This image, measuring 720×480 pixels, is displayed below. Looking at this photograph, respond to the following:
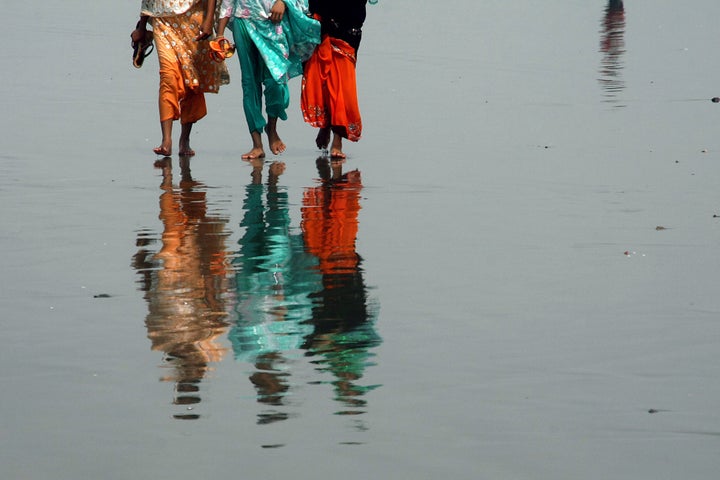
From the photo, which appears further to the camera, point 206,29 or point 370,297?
point 206,29

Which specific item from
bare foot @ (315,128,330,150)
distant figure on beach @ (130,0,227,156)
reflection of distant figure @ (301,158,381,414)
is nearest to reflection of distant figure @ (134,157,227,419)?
reflection of distant figure @ (301,158,381,414)

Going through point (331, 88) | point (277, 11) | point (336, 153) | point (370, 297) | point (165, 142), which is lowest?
point (370, 297)

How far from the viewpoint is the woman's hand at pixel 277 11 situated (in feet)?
35.6

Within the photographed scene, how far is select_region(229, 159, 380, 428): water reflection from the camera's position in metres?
5.12

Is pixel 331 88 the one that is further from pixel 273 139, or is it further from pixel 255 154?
A: pixel 255 154

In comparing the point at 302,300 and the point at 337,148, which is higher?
the point at 337,148

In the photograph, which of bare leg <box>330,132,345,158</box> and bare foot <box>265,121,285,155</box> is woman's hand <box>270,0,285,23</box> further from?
bare leg <box>330,132,345,158</box>

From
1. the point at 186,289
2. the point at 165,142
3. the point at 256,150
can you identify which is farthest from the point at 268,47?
the point at 186,289

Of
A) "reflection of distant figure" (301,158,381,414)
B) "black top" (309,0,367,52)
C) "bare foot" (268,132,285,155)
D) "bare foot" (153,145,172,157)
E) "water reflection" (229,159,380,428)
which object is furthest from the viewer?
"bare foot" (268,132,285,155)

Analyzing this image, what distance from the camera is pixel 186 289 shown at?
6465 millimetres

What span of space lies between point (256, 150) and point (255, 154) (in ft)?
0.11

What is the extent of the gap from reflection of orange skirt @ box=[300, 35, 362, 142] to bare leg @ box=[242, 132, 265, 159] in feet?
1.41

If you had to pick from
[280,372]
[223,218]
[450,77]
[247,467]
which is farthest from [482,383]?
[450,77]

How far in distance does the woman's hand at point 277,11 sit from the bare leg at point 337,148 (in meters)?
0.94
